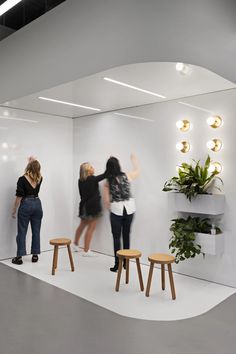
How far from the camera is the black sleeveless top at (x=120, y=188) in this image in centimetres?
461

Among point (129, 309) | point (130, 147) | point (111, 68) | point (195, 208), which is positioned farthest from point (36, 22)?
point (129, 309)

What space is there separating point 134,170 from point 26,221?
5.56ft

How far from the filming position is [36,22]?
13.5 ft

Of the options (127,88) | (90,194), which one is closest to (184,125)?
(127,88)

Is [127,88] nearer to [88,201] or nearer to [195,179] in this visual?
[195,179]

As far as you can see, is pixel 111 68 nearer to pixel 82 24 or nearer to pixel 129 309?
pixel 82 24

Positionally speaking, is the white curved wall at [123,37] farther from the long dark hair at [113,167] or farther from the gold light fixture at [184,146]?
the long dark hair at [113,167]

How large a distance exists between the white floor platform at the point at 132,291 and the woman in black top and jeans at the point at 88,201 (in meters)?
0.71

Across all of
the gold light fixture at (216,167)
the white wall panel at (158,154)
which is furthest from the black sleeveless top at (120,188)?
the gold light fixture at (216,167)

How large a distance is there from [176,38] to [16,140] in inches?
119

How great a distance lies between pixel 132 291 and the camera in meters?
3.60

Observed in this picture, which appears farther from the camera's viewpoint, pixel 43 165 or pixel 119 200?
pixel 43 165

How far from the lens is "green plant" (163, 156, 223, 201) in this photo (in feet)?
12.3

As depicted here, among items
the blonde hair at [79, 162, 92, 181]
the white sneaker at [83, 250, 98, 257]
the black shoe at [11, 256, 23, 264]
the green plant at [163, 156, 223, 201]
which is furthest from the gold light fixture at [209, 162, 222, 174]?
the black shoe at [11, 256, 23, 264]
